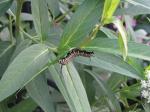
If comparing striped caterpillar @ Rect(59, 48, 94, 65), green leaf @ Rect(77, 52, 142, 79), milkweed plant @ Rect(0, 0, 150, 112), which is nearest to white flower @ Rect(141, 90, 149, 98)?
milkweed plant @ Rect(0, 0, 150, 112)

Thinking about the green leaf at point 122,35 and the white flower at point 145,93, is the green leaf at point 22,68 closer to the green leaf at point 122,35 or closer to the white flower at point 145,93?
the green leaf at point 122,35

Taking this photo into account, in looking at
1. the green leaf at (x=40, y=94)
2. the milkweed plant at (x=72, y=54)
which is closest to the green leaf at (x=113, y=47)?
the milkweed plant at (x=72, y=54)

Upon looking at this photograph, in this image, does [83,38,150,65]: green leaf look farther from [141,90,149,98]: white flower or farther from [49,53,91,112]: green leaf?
[141,90,149,98]: white flower

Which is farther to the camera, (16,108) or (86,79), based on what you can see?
(86,79)

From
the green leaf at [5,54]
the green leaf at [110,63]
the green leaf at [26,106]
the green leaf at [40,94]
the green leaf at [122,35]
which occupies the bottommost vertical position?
the green leaf at [26,106]

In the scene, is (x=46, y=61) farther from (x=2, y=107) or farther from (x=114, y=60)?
(x=2, y=107)

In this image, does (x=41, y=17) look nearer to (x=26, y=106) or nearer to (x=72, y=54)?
(x=72, y=54)

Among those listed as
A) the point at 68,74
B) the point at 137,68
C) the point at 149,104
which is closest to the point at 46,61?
the point at 68,74

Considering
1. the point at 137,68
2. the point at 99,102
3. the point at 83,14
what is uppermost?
the point at 83,14
